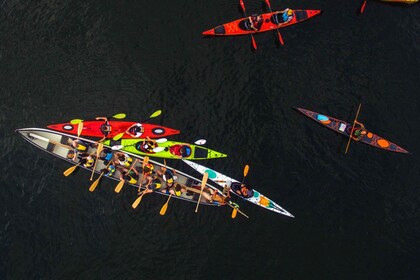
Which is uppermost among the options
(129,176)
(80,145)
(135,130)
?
(135,130)

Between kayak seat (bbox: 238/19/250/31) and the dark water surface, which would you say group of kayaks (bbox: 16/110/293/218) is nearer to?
the dark water surface

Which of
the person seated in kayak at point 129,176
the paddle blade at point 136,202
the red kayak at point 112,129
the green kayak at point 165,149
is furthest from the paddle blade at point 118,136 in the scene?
the paddle blade at point 136,202

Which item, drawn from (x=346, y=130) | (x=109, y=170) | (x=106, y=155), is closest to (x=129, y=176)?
(x=109, y=170)

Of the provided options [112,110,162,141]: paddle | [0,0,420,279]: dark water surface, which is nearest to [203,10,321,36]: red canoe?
[0,0,420,279]: dark water surface

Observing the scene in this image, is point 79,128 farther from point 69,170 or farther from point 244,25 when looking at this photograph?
point 244,25

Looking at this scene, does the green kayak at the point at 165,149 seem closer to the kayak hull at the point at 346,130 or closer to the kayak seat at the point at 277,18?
the kayak hull at the point at 346,130
